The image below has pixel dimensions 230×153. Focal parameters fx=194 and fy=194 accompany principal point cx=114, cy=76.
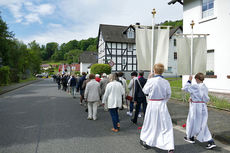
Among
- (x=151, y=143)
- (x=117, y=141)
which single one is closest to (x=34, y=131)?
(x=117, y=141)

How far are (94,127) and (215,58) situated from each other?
8627mm

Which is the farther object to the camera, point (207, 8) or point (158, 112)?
point (207, 8)

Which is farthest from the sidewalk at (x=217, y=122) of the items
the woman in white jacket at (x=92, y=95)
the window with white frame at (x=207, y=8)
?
the window with white frame at (x=207, y=8)

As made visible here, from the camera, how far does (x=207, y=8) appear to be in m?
11.8

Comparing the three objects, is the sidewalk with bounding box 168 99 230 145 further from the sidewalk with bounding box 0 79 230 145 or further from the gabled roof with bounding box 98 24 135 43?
the gabled roof with bounding box 98 24 135 43

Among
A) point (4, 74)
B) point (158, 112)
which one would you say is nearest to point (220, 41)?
point (158, 112)

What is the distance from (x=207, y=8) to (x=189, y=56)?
23.7 ft

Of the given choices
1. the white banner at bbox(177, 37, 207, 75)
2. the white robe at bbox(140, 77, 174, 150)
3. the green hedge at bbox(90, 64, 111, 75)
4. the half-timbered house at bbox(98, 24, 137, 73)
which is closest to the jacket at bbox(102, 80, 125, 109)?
the white robe at bbox(140, 77, 174, 150)

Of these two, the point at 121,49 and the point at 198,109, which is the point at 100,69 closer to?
the point at 121,49

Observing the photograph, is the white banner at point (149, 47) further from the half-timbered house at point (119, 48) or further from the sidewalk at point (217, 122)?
the half-timbered house at point (119, 48)

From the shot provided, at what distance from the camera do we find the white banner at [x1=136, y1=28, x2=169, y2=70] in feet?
19.3

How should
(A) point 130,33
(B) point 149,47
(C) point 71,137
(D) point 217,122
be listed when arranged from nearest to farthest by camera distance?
(C) point 71,137 < (B) point 149,47 < (D) point 217,122 < (A) point 130,33

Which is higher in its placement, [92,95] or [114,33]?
[114,33]

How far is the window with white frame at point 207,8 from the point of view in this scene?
11.5m
